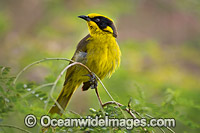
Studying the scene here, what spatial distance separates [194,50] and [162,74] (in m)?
1.46

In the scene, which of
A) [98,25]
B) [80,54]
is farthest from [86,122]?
[98,25]

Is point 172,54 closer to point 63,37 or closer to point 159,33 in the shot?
point 63,37

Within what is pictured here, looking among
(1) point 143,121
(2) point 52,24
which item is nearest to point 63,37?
(2) point 52,24

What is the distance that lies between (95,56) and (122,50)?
3.11 metres

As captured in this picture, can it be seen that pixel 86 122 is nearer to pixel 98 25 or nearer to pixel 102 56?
pixel 102 56

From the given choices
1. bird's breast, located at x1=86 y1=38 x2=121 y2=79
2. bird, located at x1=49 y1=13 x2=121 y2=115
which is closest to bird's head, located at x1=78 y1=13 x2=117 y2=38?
bird, located at x1=49 y1=13 x2=121 y2=115

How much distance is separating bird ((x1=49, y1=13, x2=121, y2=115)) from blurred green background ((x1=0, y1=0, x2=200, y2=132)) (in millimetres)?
212

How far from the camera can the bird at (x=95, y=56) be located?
3129mm

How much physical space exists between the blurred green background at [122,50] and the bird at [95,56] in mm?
212

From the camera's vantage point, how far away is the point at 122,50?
20.3 feet

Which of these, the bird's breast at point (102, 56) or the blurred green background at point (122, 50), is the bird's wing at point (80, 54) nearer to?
the bird's breast at point (102, 56)

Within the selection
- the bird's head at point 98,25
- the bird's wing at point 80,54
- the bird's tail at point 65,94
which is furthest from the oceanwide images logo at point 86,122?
the bird's head at point 98,25

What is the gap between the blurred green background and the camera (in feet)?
14.1

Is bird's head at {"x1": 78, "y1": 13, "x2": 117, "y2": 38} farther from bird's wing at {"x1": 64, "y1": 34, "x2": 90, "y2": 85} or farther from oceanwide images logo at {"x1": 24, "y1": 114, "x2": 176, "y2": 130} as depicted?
oceanwide images logo at {"x1": 24, "y1": 114, "x2": 176, "y2": 130}
